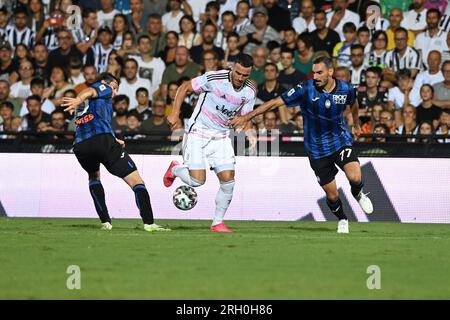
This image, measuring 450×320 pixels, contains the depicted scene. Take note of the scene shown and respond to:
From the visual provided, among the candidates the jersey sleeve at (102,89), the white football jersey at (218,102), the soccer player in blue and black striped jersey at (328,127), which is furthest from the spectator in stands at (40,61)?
the soccer player in blue and black striped jersey at (328,127)

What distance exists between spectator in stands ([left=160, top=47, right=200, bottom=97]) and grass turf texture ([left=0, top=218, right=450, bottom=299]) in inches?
215

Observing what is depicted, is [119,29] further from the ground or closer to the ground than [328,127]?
further from the ground

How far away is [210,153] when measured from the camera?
1541 cm

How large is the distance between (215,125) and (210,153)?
39 cm

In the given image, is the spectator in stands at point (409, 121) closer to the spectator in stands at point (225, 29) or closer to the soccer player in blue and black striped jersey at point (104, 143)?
the spectator in stands at point (225, 29)

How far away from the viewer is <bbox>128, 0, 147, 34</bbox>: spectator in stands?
74.4 feet

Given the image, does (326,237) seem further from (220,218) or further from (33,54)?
(33,54)

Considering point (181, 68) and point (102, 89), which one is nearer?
point (102, 89)

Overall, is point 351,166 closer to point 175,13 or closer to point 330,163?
point 330,163

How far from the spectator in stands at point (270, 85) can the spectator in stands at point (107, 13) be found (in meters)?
3.99

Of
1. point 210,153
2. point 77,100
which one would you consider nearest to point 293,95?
point 210,153

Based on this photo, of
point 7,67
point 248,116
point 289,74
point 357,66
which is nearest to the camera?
point 248,116

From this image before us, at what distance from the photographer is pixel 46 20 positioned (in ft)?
75.4
